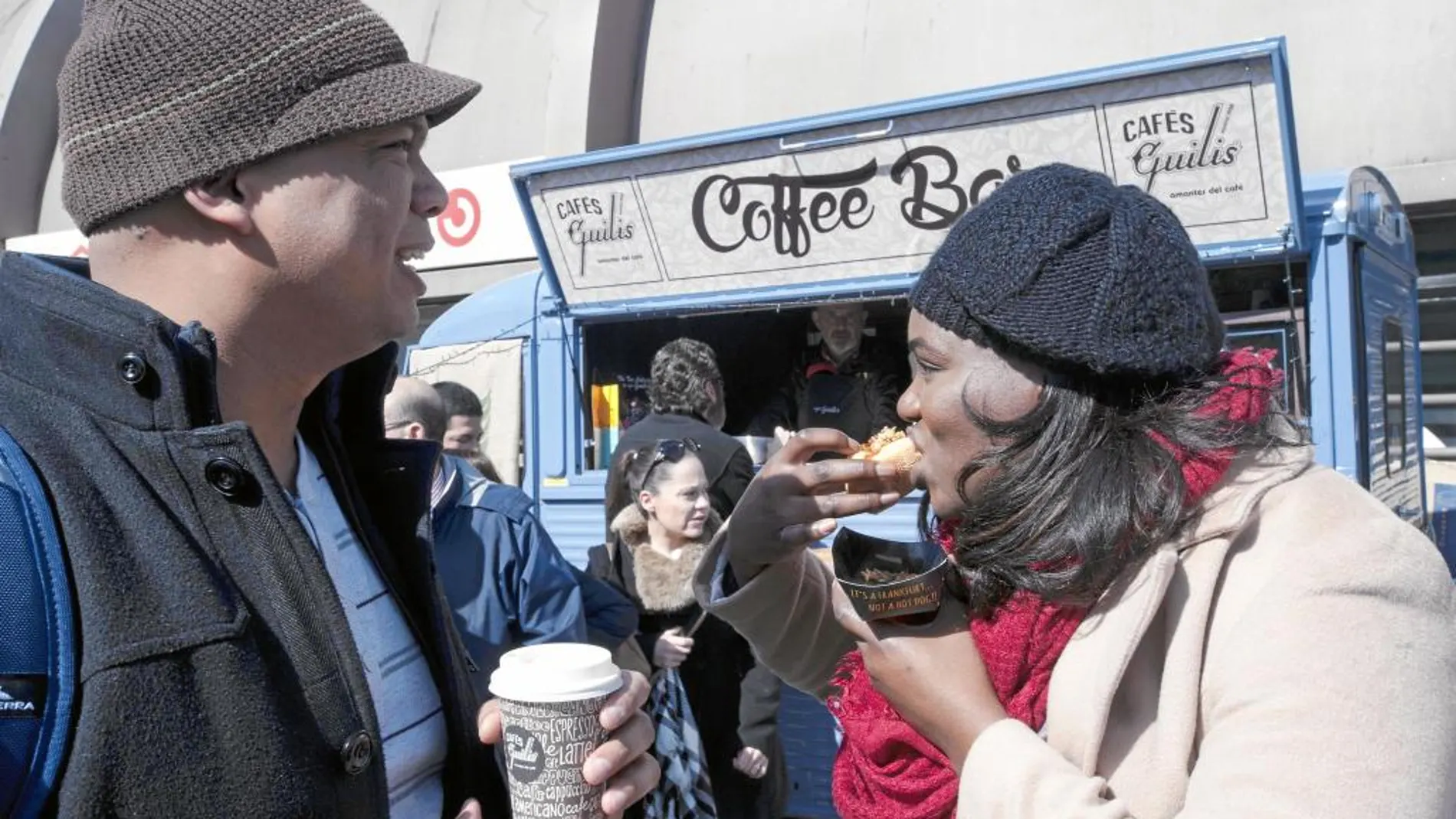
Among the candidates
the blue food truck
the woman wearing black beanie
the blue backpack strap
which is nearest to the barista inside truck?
the blue food truck

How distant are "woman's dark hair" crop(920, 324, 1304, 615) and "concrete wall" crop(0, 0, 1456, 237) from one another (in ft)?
28.8

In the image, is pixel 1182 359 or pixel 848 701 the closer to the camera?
pixel 1182 359

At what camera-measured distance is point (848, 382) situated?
6.50 metres

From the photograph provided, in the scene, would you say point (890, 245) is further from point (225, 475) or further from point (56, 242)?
point (56, 242)

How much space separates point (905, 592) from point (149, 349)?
108 cm

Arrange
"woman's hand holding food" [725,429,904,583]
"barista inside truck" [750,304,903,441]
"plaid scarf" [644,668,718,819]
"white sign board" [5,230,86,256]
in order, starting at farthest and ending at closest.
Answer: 1. "white sign board" [5,230,86,256]
2. "barista inside truck" [750,304,903,441]
3. "plaid scarf" [644,668,718,819]
4. "woman's hand holding food" [725,429,904,583]

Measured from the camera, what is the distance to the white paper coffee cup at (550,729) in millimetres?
1332

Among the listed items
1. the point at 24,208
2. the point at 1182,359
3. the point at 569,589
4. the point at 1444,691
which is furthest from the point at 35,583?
the point at 24,208

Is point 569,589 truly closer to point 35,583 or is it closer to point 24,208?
point 35,583

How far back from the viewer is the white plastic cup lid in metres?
1.33

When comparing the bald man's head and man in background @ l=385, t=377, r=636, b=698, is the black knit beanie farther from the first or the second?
the bald man's head

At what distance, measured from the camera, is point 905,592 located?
1707mm

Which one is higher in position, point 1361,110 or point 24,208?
point 24,208

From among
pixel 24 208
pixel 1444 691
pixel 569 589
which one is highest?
pixel 24 208
